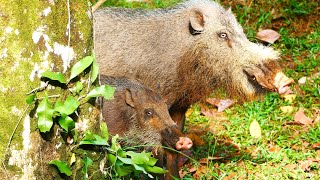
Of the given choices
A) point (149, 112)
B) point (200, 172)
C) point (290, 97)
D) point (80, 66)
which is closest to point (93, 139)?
point (80, 66)

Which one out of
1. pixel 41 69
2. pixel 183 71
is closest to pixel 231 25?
pixel 183 71

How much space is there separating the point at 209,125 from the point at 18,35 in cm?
403

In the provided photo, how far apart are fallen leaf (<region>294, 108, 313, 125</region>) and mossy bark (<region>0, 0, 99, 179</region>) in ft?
12.2

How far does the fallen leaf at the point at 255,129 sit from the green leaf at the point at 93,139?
303 centimetres

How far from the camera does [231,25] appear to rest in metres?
6.48

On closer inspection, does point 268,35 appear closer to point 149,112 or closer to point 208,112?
point 208,112

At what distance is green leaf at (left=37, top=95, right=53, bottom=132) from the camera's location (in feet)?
13.2

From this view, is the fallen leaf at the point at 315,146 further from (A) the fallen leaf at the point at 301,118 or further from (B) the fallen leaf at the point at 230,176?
(B) the fallen leaf at the point at 230,176

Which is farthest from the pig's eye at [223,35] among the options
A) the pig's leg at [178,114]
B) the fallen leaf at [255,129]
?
the fallen leaf at [255,129]

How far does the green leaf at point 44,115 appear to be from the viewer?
159 inches

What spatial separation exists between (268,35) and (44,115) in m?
5.55

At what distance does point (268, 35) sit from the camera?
9039mm

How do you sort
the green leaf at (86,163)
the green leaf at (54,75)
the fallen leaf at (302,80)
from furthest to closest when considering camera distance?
the fallen leaf at (302,80)
the green leaf at (86,163)
the green leaf at (54,75)

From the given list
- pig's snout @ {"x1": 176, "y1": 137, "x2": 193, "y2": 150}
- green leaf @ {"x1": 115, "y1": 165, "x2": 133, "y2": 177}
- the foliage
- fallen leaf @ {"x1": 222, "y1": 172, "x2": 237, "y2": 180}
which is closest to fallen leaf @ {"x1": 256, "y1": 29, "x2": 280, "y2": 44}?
fallen leaf @ {"x1": 222, "y1": 172, "x2": 237, "y2": 180}
